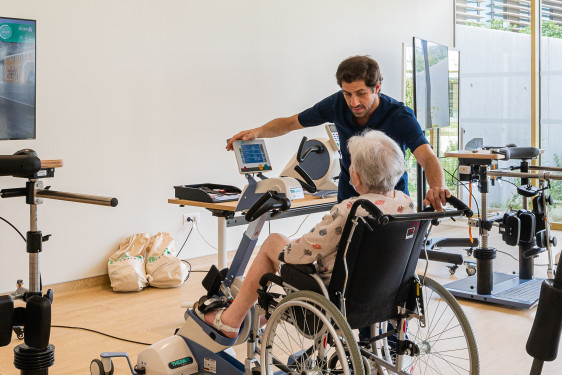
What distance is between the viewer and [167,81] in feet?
17.1

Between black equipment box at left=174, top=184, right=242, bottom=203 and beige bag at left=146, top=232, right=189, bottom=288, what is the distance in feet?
3.22

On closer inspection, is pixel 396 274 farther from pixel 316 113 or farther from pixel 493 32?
pixel 493 32

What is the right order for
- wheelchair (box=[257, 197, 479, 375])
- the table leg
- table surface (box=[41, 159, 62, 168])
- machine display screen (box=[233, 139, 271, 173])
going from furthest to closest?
the table leg → table surface (box=[41, 159, 62, 168]) → machine display screen (box=[233, 139, 271, 173]) → wheelchair (box=[257, 197, 479, 375])

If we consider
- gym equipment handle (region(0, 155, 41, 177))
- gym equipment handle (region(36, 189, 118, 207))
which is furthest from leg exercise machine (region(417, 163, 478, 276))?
gym equipment handle (region(0, 155, 41, 177))

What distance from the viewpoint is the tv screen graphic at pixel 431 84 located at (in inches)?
237

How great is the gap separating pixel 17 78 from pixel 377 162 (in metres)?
2.90

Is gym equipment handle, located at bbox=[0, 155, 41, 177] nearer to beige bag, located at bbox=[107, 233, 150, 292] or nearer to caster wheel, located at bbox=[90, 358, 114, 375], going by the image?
caster wheel, located at bbox=[90, 358, 114, 375]

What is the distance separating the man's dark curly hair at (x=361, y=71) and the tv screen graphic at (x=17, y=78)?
252 cm

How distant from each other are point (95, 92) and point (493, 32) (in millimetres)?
4912

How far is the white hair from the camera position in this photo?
2.36 metres

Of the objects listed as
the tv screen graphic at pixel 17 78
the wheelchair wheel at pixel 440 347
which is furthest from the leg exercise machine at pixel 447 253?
the tv screen graphic at pixel 17 78

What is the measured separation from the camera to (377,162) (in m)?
2.36

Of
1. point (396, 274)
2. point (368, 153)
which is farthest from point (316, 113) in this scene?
point (396, 274)

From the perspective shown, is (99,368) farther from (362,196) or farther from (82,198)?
(362,196)
